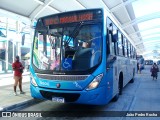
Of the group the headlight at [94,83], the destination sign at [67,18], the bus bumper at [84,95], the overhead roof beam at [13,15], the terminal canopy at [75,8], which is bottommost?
the bus bumper at [84,95]

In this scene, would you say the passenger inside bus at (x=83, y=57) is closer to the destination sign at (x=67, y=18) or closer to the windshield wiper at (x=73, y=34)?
the windshield wiper at (x=73, y=34)

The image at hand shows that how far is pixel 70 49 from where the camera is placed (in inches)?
281

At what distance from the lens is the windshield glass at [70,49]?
271 inches

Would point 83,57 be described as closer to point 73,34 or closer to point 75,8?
point 73,34

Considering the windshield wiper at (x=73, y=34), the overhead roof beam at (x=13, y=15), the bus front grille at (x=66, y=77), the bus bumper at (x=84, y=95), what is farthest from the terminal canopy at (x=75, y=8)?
the bus bumper at (x=84, y=95)

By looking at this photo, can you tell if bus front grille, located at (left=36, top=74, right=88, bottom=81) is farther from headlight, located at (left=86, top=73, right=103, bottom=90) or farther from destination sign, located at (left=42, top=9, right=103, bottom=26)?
destination sign, located at (left=42, top=9, right=103, bottom=26)

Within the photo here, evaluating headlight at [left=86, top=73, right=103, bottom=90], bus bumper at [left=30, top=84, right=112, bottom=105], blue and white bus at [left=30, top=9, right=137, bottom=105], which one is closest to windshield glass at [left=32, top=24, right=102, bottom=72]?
blue and white bus at [left=30, top=9, right=137, bottom=105]

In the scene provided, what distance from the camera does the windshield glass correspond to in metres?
6.89

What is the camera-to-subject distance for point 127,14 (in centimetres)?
3266

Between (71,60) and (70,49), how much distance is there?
14.6 inches

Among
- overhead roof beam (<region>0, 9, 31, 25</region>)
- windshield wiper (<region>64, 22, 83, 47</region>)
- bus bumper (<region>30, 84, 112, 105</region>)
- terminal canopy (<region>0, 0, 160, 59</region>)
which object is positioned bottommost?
bus bumper (<region>30, 84, 112, 105</region>)

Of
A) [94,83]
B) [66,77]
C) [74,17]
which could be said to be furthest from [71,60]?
[74,17]

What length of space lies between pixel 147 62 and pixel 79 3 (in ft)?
170

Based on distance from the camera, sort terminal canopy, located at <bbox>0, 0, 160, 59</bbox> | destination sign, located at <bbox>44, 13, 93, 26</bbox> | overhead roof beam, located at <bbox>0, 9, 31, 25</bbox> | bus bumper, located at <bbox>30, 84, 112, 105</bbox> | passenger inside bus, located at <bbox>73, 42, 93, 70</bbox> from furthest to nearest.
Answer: terminal canopy, located at <bbox>0, 0, 160, 59</bbox>
overhead roof beam, located at <bbox>0, 9, 31, 25</bbox>
destination sign, located at <bbox>44, 13, 93, 26</bbox>
passenger inside bus, located at <bbox>73, 42, 93, 70</bbox>
bus bumper, located at <bbox>30, 84, 112, 105</bbox>
